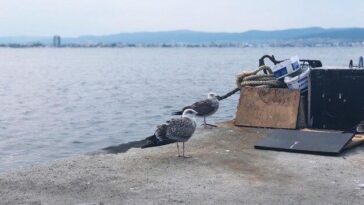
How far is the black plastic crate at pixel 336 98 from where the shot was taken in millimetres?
12164

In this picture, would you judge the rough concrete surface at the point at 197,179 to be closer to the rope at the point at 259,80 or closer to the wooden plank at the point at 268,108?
the wooden plank at the point at 268,108

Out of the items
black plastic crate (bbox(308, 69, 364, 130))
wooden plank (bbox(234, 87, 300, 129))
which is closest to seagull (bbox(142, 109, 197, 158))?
wooden plank (bbox(234, 87, 300, 129))

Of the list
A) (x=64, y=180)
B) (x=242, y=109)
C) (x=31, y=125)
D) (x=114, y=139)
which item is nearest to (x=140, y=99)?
(x=31, y=125)

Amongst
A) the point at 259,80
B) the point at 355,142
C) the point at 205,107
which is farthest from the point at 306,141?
the point at 259,80

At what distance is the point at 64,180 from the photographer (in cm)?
873

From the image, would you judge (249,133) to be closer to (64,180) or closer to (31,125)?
(64,180)

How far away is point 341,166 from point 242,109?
415cm

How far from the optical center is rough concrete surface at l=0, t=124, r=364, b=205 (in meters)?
7.79

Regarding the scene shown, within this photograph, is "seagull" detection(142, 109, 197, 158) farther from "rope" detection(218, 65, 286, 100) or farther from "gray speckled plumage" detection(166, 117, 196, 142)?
"rope" detection(218, 65, 286, 100)

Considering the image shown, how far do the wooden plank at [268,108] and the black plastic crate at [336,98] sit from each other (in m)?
0.44

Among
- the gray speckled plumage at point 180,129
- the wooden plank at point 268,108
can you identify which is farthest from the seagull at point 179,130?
the wooden plank at point 268,108

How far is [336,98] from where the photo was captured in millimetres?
12320

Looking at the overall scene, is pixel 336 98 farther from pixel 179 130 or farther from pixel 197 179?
pixel 197 179

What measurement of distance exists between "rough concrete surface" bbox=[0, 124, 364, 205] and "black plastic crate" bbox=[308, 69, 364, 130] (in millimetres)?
1751
